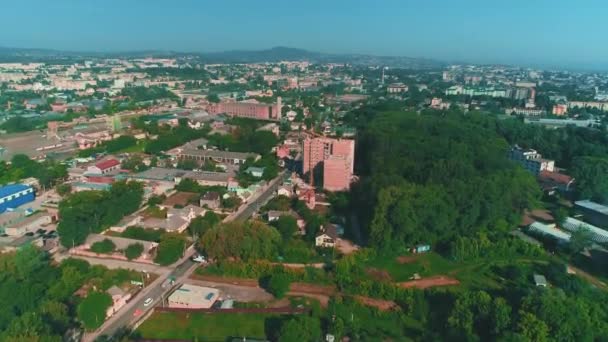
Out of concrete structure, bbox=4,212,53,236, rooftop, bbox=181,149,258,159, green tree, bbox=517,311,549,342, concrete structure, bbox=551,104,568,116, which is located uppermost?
concrete structure, bbox=551,104,568,116

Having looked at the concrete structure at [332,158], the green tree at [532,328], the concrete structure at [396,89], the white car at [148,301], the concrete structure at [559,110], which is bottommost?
the white car at [148,301]

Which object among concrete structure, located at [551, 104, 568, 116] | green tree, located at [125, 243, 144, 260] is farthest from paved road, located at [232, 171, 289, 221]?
concrete structure, located at [551, 104, 568, 116]

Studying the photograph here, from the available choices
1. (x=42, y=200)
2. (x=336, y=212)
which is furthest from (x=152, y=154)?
Answer: (x=336, y=212)

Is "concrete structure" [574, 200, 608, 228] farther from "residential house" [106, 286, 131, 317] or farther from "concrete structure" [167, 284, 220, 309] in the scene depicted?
"residential house" [106, 286, 131, 317]

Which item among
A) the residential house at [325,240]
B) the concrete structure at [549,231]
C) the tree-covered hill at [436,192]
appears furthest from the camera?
the concrete structure at [549,231]

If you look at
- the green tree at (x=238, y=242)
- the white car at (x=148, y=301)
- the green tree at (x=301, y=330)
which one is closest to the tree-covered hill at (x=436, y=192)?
the green tree at (x=238, y=242)

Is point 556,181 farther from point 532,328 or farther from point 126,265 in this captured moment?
point 126,265

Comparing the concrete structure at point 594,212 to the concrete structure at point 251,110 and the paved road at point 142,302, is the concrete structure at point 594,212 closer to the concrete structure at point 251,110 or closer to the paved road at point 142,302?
the paved road at point 142,302

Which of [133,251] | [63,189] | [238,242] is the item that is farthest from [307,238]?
[63,189]
